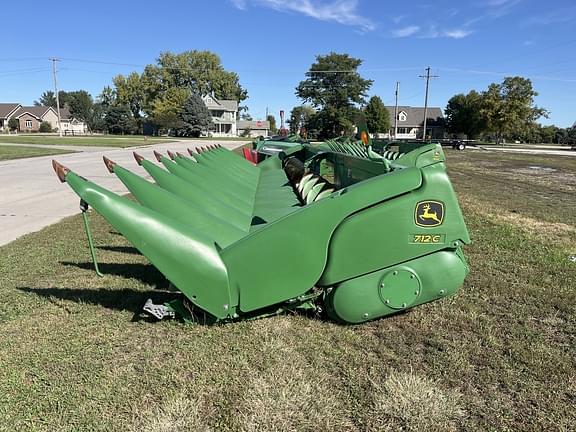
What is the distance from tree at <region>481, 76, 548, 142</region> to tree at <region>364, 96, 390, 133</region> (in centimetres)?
1320

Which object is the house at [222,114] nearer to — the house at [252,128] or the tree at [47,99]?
the house at [252,128]

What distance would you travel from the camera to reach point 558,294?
386 centimetres

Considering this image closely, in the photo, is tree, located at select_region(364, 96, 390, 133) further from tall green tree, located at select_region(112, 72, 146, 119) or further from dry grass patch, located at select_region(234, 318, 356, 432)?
dry grass patch, located at select_region(234, 318, 356, 432)

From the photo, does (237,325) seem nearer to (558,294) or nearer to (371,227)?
(371,227)

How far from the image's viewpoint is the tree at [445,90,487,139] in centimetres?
5522

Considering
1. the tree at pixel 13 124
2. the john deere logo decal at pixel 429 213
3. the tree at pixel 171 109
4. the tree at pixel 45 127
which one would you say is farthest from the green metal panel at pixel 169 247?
the tree at pixel 13 124

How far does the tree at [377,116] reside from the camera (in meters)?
59.8

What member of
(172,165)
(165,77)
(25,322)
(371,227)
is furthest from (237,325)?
(165,77)

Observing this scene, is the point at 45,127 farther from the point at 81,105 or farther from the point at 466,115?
the point at 466,115

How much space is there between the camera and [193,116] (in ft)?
218

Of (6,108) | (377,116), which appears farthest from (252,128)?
(6,108)

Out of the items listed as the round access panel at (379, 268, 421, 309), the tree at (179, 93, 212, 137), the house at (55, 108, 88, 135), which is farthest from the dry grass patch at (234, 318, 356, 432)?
the house at (55, 108, 88, 135)

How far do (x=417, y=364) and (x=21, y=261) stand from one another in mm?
4325

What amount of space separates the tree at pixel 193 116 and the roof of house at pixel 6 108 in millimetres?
44925
